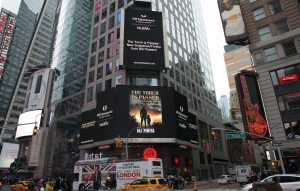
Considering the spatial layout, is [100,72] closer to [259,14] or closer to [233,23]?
[233,23]

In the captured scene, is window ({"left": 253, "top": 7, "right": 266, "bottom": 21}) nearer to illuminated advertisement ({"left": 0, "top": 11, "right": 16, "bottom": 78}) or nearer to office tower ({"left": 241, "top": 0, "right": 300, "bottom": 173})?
office tower ({"left": 241, "top": 0, "right": 300, "bottom": 173})

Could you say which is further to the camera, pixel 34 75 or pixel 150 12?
pixel 34 75

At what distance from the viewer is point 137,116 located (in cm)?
5147

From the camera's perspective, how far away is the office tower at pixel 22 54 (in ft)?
461

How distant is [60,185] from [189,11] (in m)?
85.7

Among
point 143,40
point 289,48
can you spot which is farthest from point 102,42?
point 289,48

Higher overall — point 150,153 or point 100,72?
point 100,72

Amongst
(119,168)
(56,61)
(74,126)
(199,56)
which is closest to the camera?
(119,168)

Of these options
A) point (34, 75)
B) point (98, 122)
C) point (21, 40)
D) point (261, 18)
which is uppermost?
point (21, 40)

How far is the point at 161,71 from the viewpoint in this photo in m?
59.6

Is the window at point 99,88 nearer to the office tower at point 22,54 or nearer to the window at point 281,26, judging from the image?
the window at point 281,26

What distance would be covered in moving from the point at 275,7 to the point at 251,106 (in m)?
15.3

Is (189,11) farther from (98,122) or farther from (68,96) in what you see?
(98,122)

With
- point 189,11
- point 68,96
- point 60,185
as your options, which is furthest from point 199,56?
point 60,185
